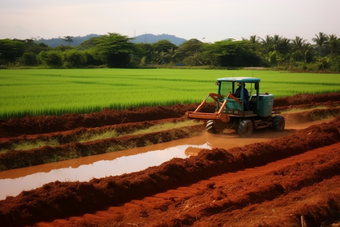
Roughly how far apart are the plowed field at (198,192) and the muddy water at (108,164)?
1.45 ft

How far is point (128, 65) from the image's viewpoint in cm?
6638

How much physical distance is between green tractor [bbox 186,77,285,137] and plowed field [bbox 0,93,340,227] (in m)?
1.83

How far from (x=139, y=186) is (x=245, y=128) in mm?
6273

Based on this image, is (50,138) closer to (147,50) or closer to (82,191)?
(82,191)

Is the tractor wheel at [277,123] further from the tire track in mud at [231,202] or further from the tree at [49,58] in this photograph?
the tree at [49,58]

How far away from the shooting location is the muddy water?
28.9 ft

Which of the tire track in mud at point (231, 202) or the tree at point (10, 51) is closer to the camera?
the tire track in mud at point (231, 202)

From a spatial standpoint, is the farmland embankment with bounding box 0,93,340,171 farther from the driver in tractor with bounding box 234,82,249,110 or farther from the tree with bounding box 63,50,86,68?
the tree with bounding box 63,50,86,68

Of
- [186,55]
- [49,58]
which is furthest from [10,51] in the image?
[186,55]

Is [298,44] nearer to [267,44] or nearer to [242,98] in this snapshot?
[267,44]

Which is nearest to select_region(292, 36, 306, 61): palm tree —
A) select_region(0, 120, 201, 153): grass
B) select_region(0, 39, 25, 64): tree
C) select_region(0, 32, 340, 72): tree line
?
select_region(0, 32, 340, 72): tree line

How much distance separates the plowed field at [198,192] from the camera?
18.9 ft

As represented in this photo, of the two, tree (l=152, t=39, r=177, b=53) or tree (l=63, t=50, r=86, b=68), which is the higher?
tree (l=152, t=39, r=177, b=53)

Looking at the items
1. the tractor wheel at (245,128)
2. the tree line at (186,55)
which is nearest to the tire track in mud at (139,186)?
the tractor wheel at (245,128)
